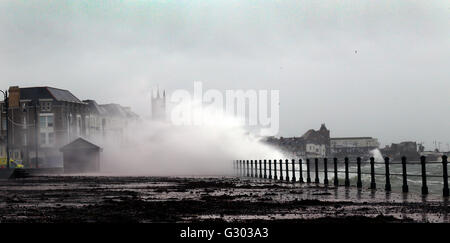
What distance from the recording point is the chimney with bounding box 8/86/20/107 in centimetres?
10488

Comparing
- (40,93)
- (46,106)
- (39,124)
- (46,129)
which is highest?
(40,93)

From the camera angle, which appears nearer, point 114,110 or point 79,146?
point 79,146

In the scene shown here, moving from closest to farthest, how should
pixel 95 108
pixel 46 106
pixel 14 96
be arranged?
pixel 14 96 < pixel 46 106 < pixel 95 108

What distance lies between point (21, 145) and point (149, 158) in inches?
984

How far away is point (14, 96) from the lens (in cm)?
10556

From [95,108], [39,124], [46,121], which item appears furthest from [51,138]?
[95,108]

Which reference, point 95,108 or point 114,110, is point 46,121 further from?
point 114,110

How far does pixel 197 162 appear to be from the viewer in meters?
81.3

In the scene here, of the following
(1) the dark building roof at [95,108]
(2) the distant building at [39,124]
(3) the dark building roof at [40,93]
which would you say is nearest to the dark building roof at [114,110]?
(1) the dark building roof at [95,108]

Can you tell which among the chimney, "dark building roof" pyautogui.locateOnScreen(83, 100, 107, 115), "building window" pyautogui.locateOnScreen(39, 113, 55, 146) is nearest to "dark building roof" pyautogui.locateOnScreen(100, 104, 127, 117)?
"dark building roof" pyautogui.locateOnScreen(83, 100, 107, 115)

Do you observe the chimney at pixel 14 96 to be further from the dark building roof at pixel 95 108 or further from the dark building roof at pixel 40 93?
the dark building roof at pixel 95 108

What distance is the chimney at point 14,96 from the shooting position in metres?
105

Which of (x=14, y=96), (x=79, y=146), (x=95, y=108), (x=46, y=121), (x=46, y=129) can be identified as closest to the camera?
(x=79, y=146)
